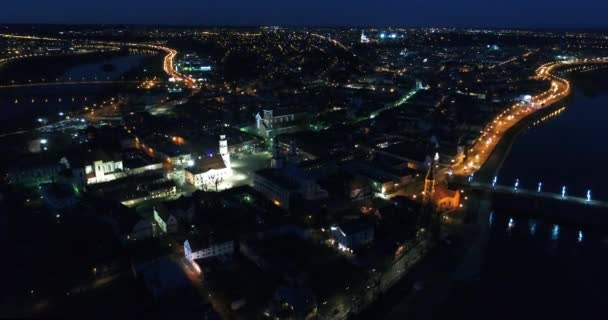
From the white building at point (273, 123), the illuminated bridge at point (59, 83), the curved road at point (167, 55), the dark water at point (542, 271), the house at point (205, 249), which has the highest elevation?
the curved road at point (167, 55)

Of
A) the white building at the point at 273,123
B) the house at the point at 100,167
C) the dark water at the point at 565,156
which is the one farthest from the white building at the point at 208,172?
the dark water at the point at 565,156

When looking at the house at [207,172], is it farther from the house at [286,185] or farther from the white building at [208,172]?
the house at [286,185]

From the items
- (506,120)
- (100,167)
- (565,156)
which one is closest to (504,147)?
(565,156)

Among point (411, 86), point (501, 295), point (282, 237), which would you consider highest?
point (411, 86)

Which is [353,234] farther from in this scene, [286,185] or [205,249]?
[205,249]

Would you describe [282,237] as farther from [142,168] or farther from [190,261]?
[142,168]

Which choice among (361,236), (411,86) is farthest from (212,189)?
(411,86)
